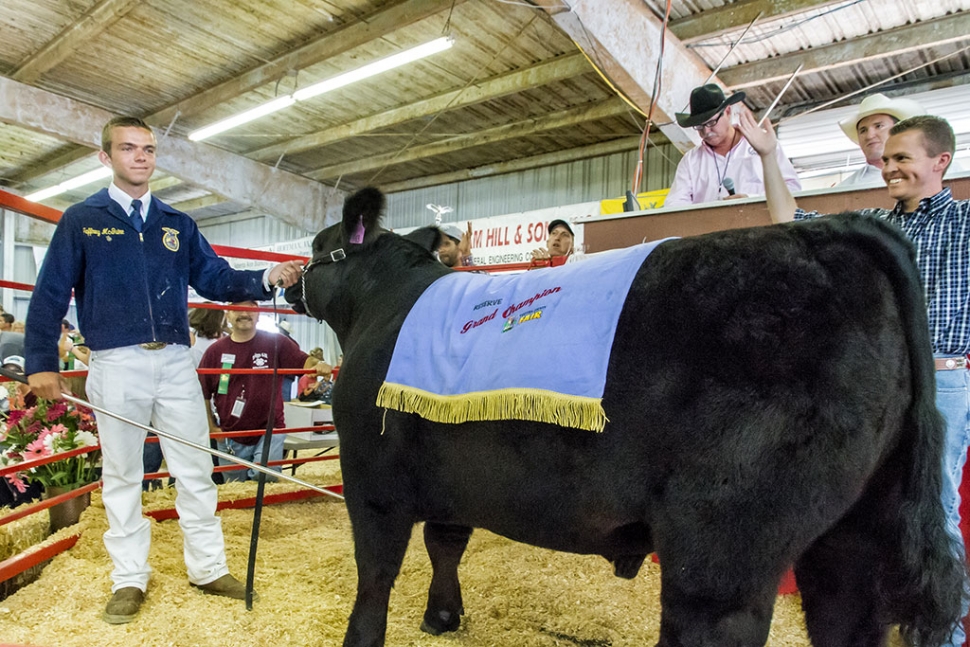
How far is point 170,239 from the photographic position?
298cm

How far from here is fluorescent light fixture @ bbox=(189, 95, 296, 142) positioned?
30.7ft

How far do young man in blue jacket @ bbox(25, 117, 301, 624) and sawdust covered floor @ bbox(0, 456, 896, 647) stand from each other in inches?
6.1

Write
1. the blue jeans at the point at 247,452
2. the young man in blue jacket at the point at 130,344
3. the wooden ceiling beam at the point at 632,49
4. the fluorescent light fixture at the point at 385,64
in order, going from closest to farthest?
the young man in blue jacket at the point at 130,344 → the blue jeans at the point at 247,452 → the wooden ceiling beam at the point at 632,49 → the fluorescent light fixture at the point at 385,64

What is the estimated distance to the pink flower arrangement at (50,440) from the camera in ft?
11.3

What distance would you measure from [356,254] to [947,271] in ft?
7.08

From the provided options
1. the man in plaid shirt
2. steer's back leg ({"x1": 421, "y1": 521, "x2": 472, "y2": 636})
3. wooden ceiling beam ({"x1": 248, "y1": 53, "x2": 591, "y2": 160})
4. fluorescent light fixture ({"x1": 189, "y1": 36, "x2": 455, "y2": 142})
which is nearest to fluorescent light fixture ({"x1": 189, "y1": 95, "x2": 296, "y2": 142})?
fluorescent light fixture ({"x1": 189, "y1": 36, "x2": 455, "y2": 142})

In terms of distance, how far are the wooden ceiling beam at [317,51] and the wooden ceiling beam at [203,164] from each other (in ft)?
2.95

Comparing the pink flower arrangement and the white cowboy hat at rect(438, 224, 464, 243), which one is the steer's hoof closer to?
the white cowboy hat at rect(438, 224, 464, 243)

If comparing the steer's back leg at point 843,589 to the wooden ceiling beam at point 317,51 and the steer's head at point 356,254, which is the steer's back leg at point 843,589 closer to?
the steer's head at point 356,254

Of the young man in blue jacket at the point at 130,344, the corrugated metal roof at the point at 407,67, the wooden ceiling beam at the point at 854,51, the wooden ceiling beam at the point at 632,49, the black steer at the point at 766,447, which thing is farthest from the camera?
the corrugated metal roof at the point at 407,67

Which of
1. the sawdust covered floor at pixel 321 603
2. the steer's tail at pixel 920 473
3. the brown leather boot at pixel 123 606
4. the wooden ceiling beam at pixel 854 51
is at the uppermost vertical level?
the wooden ceiling beam at pixel 854 51

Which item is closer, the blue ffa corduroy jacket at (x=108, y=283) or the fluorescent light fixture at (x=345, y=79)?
the blue ffa corduroy jacket at (x=108, y=283)

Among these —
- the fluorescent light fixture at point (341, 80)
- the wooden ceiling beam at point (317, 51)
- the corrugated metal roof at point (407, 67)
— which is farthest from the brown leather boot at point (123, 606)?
the corrugated metal roof at point (407, 67)

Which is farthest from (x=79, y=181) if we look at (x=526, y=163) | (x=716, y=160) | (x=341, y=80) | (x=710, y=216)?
(x=710, y=216)
